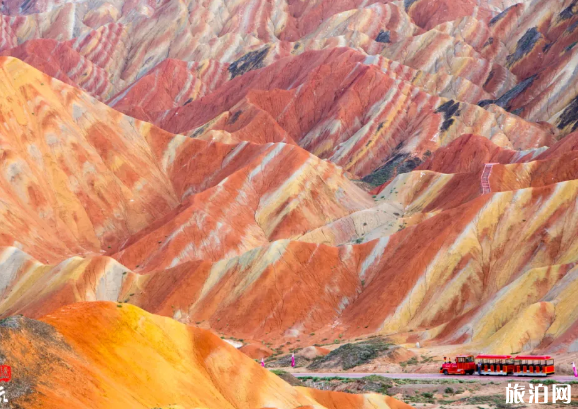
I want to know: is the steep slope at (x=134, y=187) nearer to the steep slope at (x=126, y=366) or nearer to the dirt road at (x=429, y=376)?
the dirt road at (x=429, y=376)

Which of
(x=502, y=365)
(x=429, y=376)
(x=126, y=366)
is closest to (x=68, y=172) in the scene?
(x=429, y=376)

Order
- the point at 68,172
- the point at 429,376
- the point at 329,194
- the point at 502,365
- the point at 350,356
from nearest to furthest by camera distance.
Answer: the point at 502,365 → the point at 429,376 → the point at 350,356 → the point at 329,194 → the point at 68,172

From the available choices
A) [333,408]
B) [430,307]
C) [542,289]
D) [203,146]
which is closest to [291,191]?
[203,146]

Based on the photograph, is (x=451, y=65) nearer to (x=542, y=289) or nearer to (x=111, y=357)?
(x=542, y=289)

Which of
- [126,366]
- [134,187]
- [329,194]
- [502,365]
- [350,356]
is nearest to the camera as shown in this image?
[126,366]

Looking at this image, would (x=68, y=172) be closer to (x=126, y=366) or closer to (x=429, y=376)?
(x=429, y=376)
